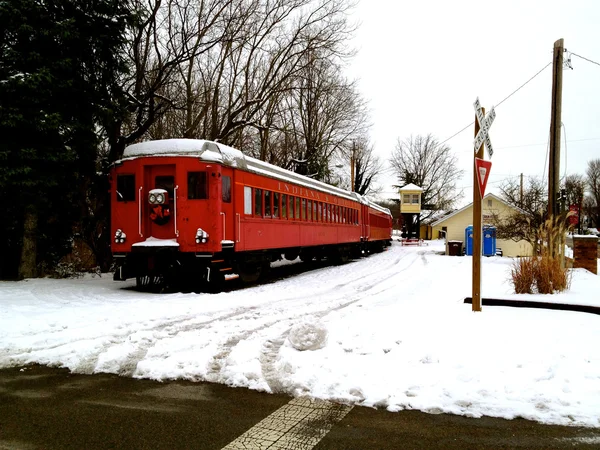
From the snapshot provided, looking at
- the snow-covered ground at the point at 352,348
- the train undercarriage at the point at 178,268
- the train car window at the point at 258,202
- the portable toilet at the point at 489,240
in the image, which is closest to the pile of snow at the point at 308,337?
the snow-covered ground at the point at 352,348

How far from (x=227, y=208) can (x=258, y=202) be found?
1.83 meters

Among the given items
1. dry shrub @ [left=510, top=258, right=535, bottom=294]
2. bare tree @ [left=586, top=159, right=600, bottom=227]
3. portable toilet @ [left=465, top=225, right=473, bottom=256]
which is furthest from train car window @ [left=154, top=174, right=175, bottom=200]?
bare tree @ [left=586, top=159, right=600, bottom=227]

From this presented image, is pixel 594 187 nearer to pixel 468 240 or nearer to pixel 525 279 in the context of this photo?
pixel 468 240

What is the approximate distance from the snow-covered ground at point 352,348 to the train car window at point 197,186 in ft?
8.66

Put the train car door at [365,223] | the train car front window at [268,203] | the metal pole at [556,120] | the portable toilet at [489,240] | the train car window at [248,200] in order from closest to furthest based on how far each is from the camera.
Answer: the train car window at [248,200] → the metal pole at [556,120] → the train car front window at [268,203] → the train car door at [365,223] → the portable toilet at [489,240]

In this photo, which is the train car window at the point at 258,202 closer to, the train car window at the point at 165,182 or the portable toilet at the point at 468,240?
the train car window at the point at 165,182

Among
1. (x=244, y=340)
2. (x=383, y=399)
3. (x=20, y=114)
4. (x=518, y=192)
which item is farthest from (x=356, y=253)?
(x=383, y=399)

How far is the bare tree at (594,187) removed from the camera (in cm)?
7562

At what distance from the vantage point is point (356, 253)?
26609mm

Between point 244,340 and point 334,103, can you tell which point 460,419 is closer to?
point 244,340

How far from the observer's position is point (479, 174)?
7.25 meters

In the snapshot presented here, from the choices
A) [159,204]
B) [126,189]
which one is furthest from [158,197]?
[126,189]

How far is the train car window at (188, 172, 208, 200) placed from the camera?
10766 mm

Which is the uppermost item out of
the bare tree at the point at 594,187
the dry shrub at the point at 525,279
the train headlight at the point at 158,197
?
the bare tree at the point at 594,187
